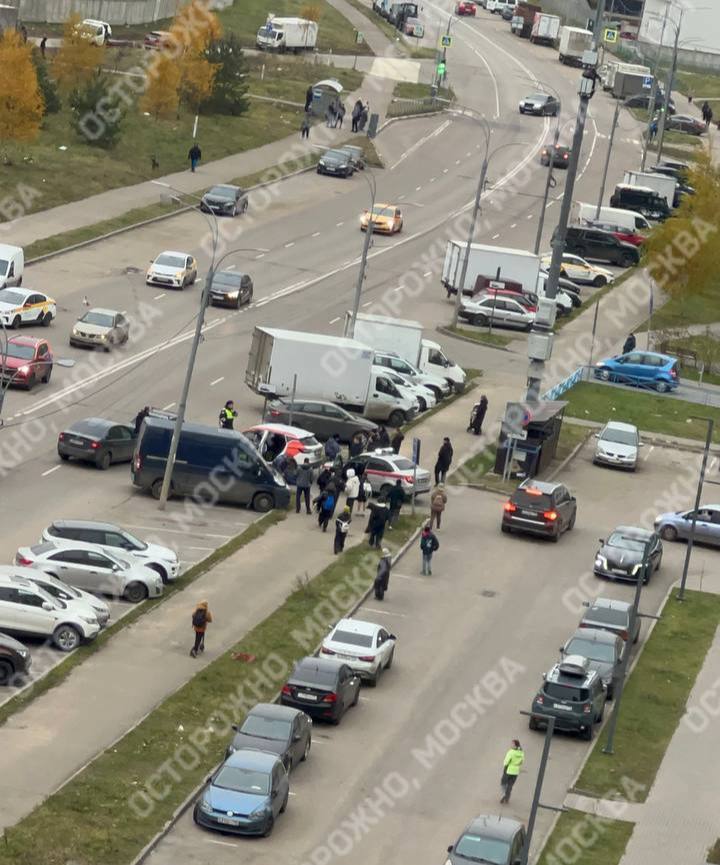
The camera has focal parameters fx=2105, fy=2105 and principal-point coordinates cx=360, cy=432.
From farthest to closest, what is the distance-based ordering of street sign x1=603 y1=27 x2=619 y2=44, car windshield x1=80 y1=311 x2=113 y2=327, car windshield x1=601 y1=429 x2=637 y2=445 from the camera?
street sign x1=603 y1=27 x2=619 y2=44
car windshield x1=80 y1=311 x2=113 y2=327
car windshield x1=601 y1=429 x2=637 y2=445

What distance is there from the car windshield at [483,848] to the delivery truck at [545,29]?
125 m

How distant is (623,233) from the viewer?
9719 centimetres

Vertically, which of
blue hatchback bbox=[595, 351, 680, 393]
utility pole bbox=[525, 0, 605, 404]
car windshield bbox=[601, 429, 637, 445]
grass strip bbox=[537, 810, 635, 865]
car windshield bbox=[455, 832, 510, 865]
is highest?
utility pole bbox=[525, 0, 605, 404]

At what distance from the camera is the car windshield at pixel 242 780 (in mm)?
34719

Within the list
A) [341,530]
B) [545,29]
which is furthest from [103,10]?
[341,530]

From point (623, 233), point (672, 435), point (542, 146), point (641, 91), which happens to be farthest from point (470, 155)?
point (672, 435)

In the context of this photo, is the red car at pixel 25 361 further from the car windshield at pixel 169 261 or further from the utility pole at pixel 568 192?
the car windshield at pixel 169 261

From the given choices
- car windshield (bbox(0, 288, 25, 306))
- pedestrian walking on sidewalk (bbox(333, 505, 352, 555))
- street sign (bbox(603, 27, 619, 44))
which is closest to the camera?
pedestrian walking on sidewalk (bbox(333, 505, 352, 555))

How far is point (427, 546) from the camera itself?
165 feet

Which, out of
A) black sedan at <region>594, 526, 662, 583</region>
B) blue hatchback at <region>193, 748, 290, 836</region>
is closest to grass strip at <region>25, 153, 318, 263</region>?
black sedan at <region>594, 526, 662, 583</region>

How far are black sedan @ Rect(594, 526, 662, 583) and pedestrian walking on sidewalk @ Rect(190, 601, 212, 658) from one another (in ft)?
43.4

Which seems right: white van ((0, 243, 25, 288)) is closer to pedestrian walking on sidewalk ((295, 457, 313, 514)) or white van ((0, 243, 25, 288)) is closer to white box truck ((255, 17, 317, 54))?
pedestrian walking on sidewalk ((295, 457, 313, 514))

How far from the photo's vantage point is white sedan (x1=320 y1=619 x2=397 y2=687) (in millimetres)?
42531

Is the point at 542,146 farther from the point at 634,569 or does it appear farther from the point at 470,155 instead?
the point at 634,569
